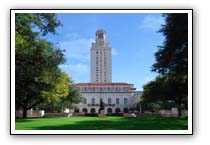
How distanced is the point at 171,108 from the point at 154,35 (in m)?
0.99

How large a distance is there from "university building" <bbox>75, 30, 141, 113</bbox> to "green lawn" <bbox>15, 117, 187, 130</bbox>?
0.16 metres

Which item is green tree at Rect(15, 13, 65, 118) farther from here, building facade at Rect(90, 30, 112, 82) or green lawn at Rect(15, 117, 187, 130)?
building facade at Rect(90, 30, 112, 82)

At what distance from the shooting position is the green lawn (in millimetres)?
7238

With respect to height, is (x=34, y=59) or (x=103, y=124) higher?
(x=34, y=59)

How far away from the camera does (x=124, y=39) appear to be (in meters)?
7.41

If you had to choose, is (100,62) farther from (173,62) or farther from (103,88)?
(173,62)

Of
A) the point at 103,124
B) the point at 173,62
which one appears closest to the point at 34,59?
the point at 103,124

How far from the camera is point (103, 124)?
732cm

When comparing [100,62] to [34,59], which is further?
[34,59]

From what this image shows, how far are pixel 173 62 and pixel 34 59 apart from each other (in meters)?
1.86

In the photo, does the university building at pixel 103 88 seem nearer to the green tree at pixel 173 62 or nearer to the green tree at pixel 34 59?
the green tree at pixel 173 62

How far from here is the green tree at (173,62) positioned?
23.8ft

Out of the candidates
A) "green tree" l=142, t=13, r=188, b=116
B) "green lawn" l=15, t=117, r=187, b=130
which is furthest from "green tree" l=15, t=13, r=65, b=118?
"green tree" l=142, t=13, r=188, b=116
